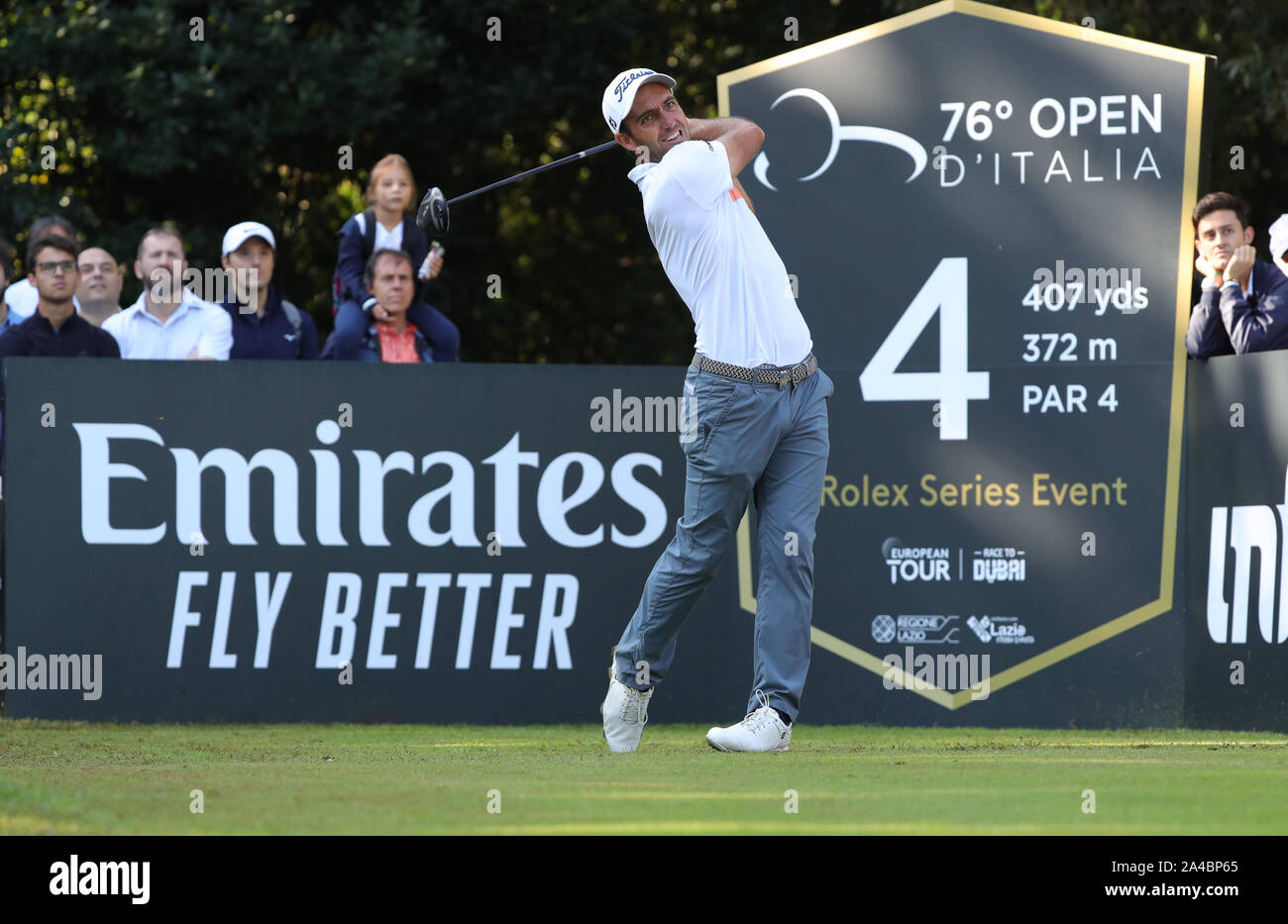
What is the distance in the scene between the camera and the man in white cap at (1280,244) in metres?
7.66

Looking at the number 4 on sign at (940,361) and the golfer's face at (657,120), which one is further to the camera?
the number 4 on sign at (940,361)

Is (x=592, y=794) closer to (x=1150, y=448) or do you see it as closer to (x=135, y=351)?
(x=1150, y=448)

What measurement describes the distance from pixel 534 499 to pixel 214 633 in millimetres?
1458

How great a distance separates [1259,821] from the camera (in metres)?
4.15

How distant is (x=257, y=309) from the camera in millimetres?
8602

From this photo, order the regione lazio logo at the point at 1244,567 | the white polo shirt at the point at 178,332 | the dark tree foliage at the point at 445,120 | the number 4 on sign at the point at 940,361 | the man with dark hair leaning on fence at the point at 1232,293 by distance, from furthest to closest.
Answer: the dark tree foliage at the point at 445,120 < the white polo shirt at the point at 178,332 < the number 4 on sign at the point at 940,361 < the man with dark hair leaning on fence at the point at 1232,293 < the regione lazio logo at the point at 1244,567

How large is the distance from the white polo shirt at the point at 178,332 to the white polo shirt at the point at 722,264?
3216 mm

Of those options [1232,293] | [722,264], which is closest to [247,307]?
[722,264]

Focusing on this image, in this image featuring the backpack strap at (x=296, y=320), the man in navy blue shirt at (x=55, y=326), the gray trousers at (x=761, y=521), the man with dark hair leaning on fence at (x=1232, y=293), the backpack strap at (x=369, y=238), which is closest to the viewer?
the gray trousers at (x=761, y=521)

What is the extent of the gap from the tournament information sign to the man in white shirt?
8.96 feet

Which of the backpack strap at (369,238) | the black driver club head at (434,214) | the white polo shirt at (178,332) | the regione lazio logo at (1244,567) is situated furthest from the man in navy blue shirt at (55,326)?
the regione lazio logo at (1244,567)

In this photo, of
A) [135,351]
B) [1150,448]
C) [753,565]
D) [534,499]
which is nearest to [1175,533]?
[1150,448]

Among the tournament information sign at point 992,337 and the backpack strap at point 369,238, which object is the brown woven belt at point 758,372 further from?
the backpack strap at point 369,238

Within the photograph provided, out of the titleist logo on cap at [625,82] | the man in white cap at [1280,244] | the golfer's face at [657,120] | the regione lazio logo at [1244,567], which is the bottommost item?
the regione lazio logo at [1244,567]
